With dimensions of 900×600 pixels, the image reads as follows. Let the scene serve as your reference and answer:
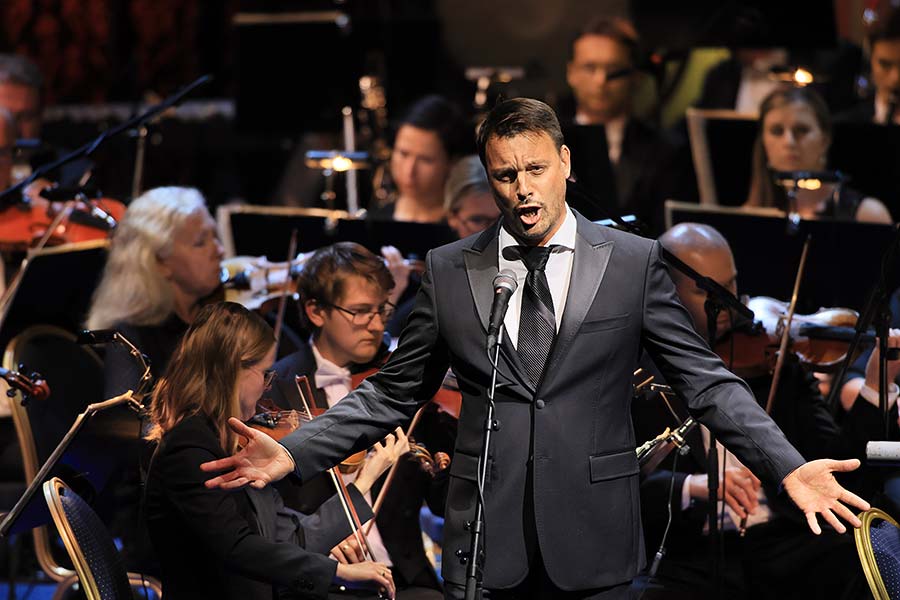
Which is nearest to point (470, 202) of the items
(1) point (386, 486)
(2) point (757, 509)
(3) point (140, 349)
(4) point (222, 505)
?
(3) point (140, 349)

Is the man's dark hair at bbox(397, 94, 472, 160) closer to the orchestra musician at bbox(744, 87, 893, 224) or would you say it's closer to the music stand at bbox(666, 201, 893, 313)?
the orchestra musician at bbox(744, 87, 893, 224)

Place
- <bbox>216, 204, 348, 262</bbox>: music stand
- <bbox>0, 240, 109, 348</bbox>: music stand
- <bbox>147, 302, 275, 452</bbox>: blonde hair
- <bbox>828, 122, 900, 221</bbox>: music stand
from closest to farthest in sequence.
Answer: <bbox>147, 302, 275, 452</bbox>: blonde hair < <bbox>0, 240, 109, 348</bbox>: music stand < <bbox>216, 204, 348, 262</bbox>: music stand < <bbox>828, 122, 900, 221</bbox>: music stand

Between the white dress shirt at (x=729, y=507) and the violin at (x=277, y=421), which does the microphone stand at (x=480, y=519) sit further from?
the white dress shirt at (x=729, y=507)

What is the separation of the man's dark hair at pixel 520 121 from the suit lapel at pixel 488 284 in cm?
16

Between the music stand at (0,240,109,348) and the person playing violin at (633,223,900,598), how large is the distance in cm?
199

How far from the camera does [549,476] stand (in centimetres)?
246

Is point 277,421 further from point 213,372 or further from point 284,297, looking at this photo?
point 284,297

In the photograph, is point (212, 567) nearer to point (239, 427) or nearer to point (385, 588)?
point (385, 588)

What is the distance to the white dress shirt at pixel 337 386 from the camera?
3.45 meters

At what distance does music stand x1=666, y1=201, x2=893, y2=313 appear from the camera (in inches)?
163

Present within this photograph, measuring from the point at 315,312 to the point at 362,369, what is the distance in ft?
0.67

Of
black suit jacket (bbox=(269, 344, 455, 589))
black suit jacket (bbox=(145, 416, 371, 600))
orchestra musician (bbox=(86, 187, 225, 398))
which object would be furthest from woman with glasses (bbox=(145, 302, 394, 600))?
orchestra musician (bbox=(86, 187, 225, 398))

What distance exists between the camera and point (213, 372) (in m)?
3.08

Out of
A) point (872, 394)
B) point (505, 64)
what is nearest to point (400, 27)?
point (505, 64)
